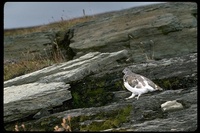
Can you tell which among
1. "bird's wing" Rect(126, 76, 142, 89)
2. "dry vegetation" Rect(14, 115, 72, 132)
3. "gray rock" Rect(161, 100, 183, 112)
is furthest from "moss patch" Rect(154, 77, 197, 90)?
"dry vegetation" Rect(14, 115, 72, 132)

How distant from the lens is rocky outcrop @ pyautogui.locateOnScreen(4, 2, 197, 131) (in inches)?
384

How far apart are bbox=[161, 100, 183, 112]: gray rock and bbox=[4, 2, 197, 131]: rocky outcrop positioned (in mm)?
72

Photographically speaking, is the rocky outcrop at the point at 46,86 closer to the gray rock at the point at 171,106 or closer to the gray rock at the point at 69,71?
the gray rock at the point at 69,71

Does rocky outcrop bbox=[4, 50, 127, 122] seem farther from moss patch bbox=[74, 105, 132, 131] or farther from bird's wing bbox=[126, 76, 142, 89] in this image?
bird's wing bbox=[126, 76, 142, 89]

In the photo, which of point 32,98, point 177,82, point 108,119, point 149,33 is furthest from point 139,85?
point 149,33

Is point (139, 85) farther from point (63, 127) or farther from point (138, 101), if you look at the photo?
point (63, 127)

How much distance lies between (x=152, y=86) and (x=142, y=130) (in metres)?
2.27

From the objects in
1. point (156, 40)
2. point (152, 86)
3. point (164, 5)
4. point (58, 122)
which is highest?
point (164, 5)

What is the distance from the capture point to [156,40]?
18406 millimetres

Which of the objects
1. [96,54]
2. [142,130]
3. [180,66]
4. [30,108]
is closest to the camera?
→ [142,130]

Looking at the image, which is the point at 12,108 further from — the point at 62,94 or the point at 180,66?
the point at 180,66

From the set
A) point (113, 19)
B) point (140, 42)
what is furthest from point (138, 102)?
point (113, 19)

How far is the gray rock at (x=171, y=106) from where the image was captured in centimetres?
976

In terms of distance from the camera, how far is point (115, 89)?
12.6 meters
